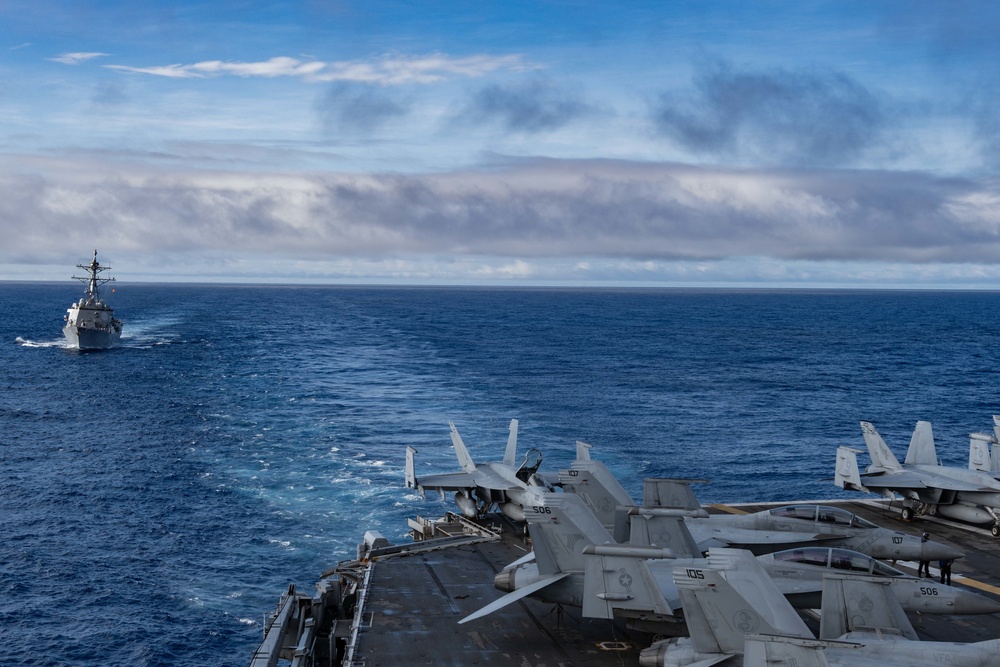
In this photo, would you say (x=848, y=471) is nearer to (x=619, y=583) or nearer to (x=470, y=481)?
(x=470, y=481)

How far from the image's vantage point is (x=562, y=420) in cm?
8488

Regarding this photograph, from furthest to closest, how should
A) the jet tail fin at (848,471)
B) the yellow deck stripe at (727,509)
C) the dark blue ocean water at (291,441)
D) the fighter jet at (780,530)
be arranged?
the yellow deck stripe at (727,509)
the jet tail fin at (848,471)
the dark blue ocean water at (291,441)
the fighter jet at (780,530)

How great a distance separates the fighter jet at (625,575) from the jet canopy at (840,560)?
0.03 m

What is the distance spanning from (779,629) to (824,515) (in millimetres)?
11949

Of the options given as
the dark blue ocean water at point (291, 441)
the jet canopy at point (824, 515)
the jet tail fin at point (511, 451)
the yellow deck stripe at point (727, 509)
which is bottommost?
the dark blue ocean water at point (291, 441)

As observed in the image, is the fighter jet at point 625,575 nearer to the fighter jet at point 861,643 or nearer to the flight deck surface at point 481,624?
the flight deck surface at point 481,624

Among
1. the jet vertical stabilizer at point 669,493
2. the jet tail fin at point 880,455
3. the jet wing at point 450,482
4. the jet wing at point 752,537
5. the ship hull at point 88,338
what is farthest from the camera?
the ship hull at point 88,338

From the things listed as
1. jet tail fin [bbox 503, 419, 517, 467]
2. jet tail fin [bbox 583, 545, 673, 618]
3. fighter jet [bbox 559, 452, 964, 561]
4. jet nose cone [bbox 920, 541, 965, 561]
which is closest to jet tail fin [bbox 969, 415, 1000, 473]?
fighter jet [bbox 559, 452, 964, 561]

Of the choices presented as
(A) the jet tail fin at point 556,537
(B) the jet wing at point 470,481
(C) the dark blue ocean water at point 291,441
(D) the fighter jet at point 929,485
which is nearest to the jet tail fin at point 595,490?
(B) the jet wing at point 470,481

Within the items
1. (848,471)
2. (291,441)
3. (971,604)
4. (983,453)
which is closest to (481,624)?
(971,604)

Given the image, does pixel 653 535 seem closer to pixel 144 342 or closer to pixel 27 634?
pixel 27 634

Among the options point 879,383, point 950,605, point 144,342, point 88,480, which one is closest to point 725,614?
point 950,605

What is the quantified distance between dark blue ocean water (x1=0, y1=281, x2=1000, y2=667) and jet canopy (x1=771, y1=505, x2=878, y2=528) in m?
24.1

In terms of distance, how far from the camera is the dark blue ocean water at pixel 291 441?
43.8m
